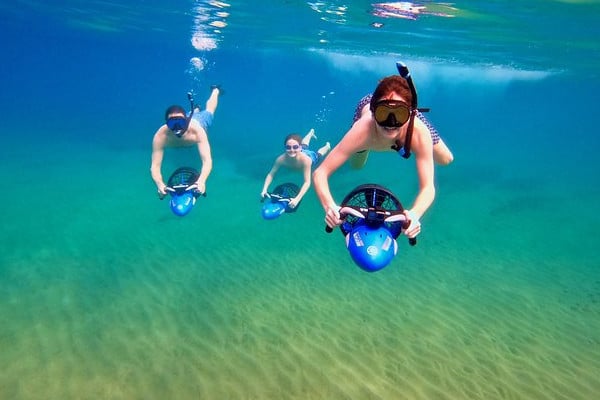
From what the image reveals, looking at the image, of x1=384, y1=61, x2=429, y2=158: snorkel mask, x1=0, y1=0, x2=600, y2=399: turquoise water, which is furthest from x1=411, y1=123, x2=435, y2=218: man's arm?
x1=0, y1=0, x2=600, y2=399: turquoise water

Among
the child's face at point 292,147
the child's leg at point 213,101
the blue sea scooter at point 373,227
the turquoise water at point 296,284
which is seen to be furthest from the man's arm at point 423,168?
the child's leg at point 213,101

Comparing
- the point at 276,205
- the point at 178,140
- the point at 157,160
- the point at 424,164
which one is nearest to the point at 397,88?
the point at 424,164

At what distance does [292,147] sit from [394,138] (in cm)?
591

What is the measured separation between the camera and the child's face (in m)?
9.62

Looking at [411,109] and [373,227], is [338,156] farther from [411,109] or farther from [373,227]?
[373,227]

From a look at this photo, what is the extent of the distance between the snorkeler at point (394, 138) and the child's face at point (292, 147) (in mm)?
5263

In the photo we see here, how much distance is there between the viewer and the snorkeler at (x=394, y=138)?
3.39 m

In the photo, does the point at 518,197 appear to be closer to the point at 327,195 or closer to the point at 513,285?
the point at 513,285

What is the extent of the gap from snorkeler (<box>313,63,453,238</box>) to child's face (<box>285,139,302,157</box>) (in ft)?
17.3

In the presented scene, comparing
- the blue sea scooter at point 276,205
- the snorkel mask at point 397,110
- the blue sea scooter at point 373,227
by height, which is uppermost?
the snorkel mask at point 397,110

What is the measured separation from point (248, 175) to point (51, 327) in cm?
1277

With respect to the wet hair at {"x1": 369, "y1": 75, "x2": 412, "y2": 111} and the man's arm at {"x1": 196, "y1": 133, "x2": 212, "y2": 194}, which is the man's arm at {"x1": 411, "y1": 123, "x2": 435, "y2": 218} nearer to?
the wet hair at {"x1": 369, "y1": 75, "x2": 412, "y2": 111}

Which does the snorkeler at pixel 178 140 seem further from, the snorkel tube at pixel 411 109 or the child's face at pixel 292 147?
the snorkel tube at pixel 411 109

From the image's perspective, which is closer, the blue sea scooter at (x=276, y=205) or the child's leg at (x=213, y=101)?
the blue sea scooter at (x=276, y=205)
